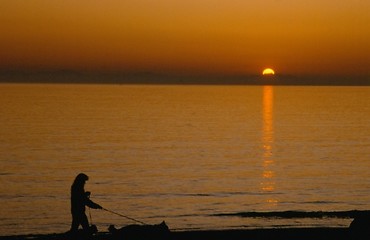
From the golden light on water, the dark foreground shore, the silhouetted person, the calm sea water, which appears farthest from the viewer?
the golden light on water

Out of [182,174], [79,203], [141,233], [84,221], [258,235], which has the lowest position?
[141,233]

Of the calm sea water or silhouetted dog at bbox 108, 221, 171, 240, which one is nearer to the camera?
silhouetted dog at bbox 108, 221, 171, 240

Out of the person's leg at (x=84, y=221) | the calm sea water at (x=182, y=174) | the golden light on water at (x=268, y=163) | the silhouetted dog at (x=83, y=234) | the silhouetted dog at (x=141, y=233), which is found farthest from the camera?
the golden light on water at (x=268, y=163)

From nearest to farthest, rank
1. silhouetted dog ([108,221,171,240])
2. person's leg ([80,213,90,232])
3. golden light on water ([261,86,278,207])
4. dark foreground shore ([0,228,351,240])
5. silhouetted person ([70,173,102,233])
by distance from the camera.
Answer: silhouetted dog ([108,221,171,240]) < silhouetted person ([70,173,102,233]) < person's leg ([80,213,90,232]) < dark foreground shore ([0,228,351,240]) < golden light on water ([261,86,278,207])

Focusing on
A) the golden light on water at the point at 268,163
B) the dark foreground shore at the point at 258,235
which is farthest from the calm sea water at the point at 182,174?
the dark foreground shore at the point at 258,235

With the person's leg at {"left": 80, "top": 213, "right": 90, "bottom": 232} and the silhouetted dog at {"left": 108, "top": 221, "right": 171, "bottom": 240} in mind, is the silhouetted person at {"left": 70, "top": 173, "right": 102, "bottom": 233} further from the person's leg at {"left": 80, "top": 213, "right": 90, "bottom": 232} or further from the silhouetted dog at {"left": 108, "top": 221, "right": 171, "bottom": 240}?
the silhouetted dog at {"left": 108, "top": 221, "right": 171, "bottom": 240}

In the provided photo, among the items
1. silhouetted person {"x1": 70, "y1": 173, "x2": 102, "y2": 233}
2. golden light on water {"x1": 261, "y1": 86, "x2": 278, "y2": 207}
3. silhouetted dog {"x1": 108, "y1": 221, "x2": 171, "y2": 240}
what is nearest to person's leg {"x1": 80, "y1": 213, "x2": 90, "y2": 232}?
silhouetted person {"x1": 70, "y1": 173, "x2": 102, "y2": 233}

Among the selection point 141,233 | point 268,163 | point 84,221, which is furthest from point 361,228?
point 268,163

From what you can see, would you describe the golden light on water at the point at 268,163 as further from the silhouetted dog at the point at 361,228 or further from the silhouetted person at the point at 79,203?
the silhouetted person at the point at 79,203

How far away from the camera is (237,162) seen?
5316 cm

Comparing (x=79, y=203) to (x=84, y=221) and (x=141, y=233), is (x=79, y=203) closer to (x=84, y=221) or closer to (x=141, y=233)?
(x=84, y=221)

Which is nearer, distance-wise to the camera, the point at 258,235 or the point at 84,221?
the point at 84,221

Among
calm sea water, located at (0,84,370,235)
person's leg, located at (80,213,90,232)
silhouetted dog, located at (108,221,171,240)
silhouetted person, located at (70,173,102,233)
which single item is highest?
calm sea water, located at (0,84,370,235)

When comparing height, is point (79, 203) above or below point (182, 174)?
below
